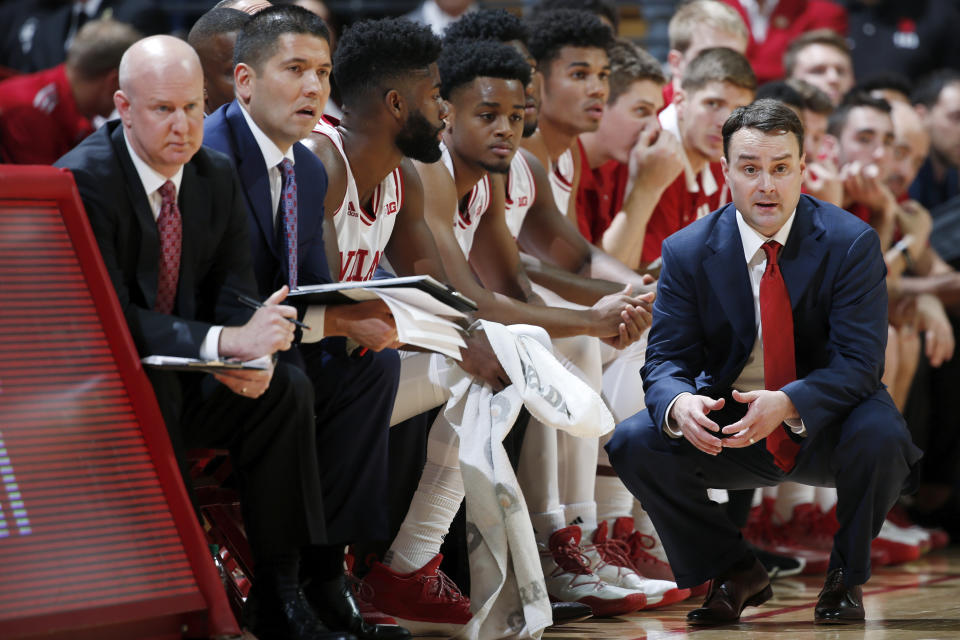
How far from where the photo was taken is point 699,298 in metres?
3.75

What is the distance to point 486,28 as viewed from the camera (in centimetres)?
487

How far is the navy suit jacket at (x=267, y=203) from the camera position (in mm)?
3244

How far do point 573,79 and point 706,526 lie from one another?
6.94 ft

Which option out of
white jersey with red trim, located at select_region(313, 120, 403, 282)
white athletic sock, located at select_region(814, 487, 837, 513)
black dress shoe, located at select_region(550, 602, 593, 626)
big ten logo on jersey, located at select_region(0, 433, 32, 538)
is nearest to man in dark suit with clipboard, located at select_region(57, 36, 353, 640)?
big ten logo on jersey, located at select_region(0, 433, 32, 538)

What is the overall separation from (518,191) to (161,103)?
200cm

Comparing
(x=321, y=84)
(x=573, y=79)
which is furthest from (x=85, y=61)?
(x=321, y=84)

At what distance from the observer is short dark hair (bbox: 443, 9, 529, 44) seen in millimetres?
4871

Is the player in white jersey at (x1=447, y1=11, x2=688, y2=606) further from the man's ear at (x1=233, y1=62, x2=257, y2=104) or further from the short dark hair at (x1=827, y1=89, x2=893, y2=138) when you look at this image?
the short dark hair at (x1=827, y1=89, x2=893, y2=138)

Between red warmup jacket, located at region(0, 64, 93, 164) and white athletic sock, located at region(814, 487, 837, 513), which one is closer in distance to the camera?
white athletic sock, located at region(814, 487, 837, 513)

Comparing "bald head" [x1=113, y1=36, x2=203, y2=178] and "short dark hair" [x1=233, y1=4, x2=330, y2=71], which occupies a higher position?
"short dark hair" [x1=233, y1=4, x2=330, y2=71]

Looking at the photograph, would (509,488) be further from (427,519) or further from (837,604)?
(837,604)

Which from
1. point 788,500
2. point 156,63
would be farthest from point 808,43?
point 156,63

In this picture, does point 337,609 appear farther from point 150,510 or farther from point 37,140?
point 37,140

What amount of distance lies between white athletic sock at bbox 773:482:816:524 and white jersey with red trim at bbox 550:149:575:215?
1498mm
